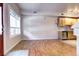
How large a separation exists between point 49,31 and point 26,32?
65.3 inches

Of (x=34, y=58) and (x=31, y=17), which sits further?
(x=31, y=17)

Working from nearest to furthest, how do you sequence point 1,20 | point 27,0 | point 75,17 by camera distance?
point 27,0 → point 1,20 → point 75,17

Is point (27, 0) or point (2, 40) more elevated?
point (27, 0)

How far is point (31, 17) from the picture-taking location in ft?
33.4

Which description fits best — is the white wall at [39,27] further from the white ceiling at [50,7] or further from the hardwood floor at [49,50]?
the hardwood floor at [49,50]

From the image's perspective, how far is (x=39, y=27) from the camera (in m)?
10.2

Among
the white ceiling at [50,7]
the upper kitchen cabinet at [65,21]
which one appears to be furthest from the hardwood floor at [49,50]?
the upper kitchen cabinet at [65,21]

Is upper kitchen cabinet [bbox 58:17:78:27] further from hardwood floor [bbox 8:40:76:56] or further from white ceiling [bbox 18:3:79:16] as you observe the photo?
hardwood floor [bbox 8:40:76:56]

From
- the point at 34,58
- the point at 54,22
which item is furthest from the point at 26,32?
the point at 34,58

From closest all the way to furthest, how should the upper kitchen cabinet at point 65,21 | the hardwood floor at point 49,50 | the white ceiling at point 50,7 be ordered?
the hardwood floor at point 49,50 → the white ceiling at point 50,7 → the upper kitchen cabinet at point 65,21

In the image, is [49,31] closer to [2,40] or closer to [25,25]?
[25,25]

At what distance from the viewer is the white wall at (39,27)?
33.2 feet

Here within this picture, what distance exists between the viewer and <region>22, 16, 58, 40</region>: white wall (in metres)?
10.1

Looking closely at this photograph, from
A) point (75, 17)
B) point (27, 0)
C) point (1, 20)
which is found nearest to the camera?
point (27, 0)
